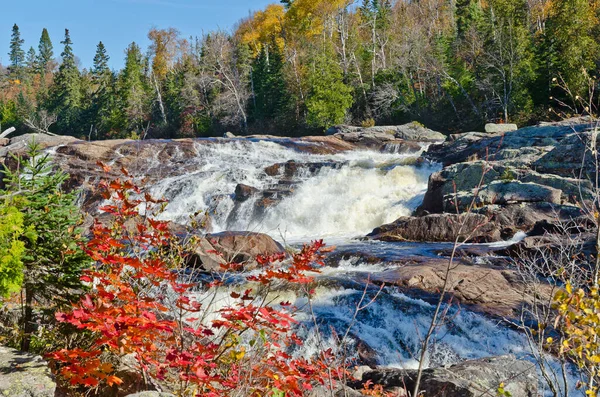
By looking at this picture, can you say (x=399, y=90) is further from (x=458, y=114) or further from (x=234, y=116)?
(x=234, y=116)

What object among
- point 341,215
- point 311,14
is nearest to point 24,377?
point 341,215

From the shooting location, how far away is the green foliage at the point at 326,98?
34.0 meters

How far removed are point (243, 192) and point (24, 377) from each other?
14.4m

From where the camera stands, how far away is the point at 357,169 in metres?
18.5

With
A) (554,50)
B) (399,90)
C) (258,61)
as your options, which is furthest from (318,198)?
(258,61)

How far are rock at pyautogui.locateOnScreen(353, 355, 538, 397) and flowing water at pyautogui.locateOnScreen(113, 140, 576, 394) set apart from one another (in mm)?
1536

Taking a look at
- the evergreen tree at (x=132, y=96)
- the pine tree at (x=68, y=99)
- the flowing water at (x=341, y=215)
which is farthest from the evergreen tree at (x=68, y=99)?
the flowing water at (x=341, y=215)

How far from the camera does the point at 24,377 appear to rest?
281 centimetres

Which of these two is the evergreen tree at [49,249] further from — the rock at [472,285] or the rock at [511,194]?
the rock at [511,194]

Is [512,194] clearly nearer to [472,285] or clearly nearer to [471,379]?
[472,285]

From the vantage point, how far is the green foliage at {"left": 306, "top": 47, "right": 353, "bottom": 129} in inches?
1337

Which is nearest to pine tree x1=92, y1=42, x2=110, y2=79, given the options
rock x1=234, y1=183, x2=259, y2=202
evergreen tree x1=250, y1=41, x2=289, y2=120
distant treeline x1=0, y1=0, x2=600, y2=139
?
distant treeline x1=0, y1=0, x2=600, y2=139

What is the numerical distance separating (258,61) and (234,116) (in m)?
5.55

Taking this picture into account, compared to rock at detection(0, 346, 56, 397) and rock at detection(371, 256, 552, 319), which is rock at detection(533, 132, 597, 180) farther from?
rock at detection(0, 346, 56, 397)
